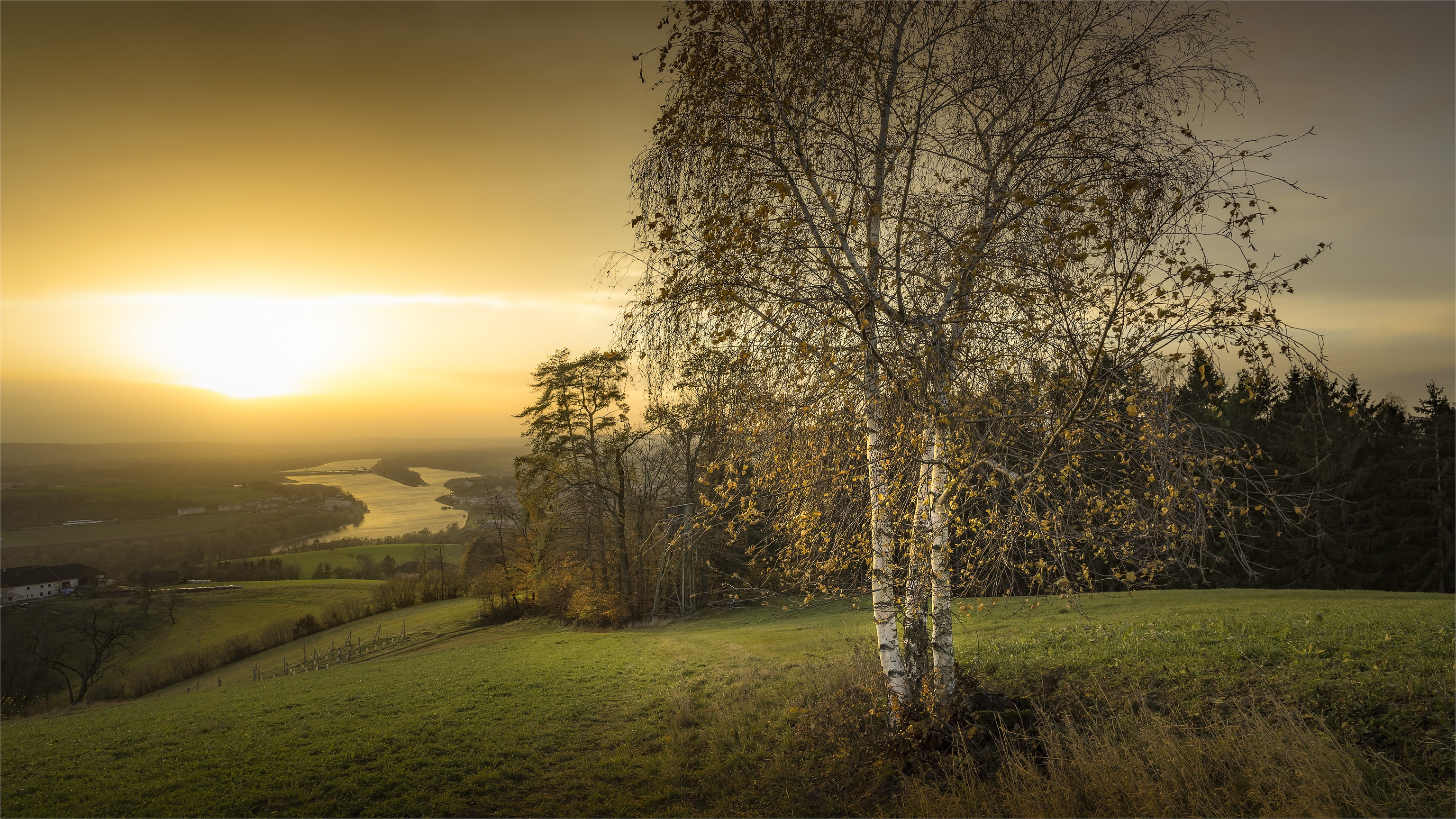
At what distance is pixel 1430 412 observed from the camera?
23.2 m

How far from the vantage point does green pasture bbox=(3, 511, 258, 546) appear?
179 ft

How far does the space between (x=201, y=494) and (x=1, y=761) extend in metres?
84.5

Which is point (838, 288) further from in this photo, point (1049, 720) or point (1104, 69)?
point (1049, 720)

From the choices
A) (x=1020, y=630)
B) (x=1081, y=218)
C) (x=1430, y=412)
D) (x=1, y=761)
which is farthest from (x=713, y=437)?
(x=1430, y=412)

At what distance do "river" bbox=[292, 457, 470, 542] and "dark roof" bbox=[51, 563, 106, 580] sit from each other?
22.2 metres

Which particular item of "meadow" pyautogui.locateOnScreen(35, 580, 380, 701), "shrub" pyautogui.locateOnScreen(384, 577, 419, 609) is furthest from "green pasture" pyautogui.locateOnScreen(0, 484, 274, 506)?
"shrub" pyautogui.locateOnScreen(384, 577, 419, 609)

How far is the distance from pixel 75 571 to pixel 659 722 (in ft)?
204

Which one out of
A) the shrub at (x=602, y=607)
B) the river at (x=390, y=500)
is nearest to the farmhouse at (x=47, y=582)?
the river at (x=390, y=500)

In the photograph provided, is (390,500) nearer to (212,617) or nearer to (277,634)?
(212,617)

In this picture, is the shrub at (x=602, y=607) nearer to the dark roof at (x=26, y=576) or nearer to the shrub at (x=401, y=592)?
the shrub at (x=401, y=592)

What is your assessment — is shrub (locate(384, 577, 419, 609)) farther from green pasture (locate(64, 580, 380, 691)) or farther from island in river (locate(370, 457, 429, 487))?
island in river (locate(370, 457, 429, 487))

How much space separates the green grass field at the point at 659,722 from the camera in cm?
550

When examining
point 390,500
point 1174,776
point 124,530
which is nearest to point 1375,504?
point 1174,776

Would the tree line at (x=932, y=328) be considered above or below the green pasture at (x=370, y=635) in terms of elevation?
above
